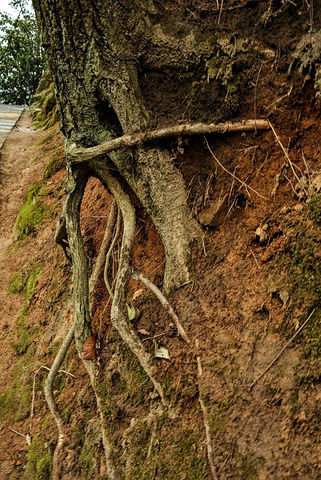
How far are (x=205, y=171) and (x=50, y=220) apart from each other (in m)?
3.18

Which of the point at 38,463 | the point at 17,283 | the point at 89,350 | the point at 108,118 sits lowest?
the point at 38,463

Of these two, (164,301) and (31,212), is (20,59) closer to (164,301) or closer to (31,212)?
(31,212)

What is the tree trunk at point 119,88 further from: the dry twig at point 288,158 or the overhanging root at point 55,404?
the overhanging root at point 55,404

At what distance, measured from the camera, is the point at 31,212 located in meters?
6.00

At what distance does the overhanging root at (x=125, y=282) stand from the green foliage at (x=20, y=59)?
1516 cm

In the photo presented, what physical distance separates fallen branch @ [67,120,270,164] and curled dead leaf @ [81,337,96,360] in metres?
1.24

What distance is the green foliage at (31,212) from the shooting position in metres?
5.72

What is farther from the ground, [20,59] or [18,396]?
[20,59]

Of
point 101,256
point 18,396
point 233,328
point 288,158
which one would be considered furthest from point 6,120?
point 233,328

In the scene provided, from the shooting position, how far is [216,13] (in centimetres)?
276

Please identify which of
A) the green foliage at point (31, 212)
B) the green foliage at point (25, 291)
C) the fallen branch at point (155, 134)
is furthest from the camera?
the green foliage at point (31, 212)

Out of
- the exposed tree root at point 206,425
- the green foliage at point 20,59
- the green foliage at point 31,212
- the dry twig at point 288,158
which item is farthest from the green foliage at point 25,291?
the green foliage at point 20,59

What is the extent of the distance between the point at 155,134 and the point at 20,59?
16694 mm

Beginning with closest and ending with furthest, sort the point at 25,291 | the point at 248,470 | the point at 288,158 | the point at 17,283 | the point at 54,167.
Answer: the point at 248,470 < the point at 288,158 < the point at 25,291 < the point at 17,283 < the point at 54,167
